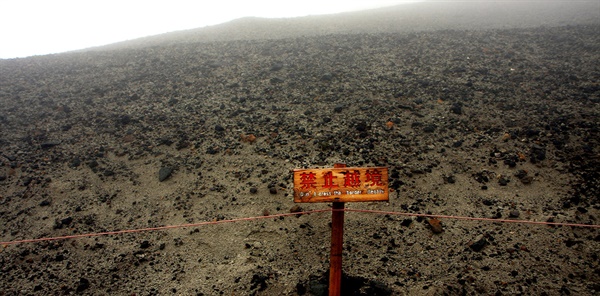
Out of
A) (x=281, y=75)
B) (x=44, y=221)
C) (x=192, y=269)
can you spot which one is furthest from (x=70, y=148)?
(x=281, y=75)

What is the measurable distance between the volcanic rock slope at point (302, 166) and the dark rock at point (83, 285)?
39 millimetres

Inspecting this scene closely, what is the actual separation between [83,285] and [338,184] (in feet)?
15.5

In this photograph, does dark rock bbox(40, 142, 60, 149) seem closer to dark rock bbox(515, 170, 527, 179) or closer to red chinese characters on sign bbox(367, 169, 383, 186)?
red chinese characters on sign bbox(367, 169, 383, 186)

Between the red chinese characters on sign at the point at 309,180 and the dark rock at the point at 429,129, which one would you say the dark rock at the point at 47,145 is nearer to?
the red chinese characters on sign at the point at 309,180

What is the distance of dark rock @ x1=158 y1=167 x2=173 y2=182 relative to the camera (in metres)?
7.74

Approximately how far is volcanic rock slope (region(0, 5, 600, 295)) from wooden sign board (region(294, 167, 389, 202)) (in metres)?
1.89

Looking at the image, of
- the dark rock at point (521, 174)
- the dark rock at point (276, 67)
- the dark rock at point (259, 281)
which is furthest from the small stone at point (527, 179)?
the dark rock at point (276, 67)

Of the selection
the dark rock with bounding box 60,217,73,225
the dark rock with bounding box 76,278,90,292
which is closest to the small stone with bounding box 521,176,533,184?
the dark rock with bounding box 76,278,90,292

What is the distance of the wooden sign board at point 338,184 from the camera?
149 inches

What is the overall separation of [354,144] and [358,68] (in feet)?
17.4

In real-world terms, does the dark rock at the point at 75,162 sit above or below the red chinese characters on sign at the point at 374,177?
below

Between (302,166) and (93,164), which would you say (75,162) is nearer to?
(93,164)

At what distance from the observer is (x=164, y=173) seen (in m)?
7.81

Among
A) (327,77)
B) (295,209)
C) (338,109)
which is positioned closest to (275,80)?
(327,77)
